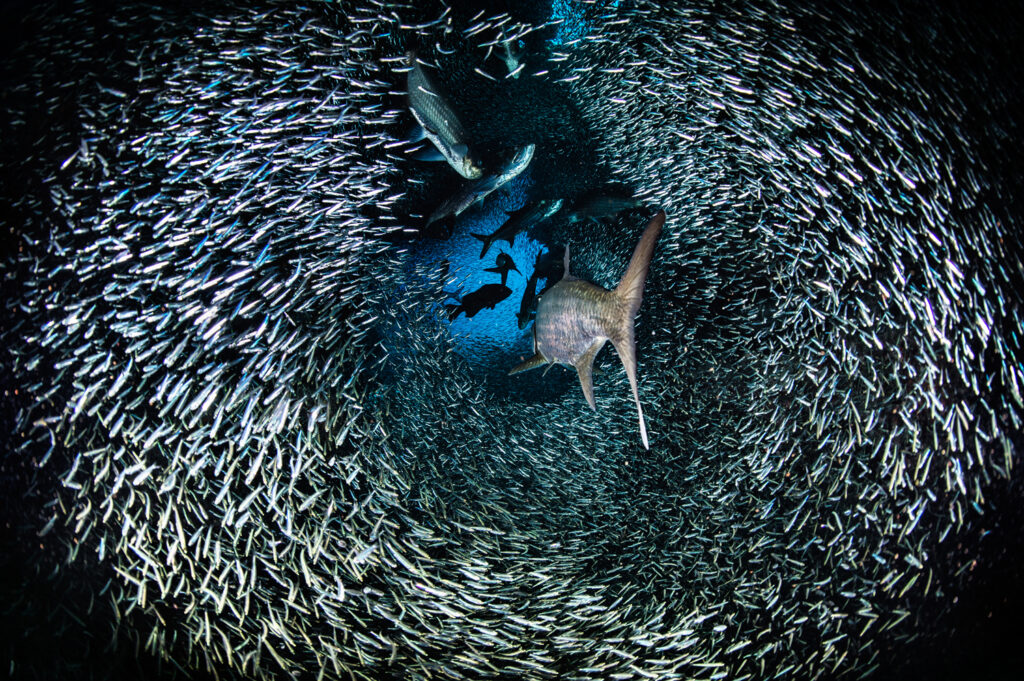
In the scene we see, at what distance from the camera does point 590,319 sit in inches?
97.1

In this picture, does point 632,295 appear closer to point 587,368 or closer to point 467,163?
point 587,368

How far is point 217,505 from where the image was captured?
2.18 metres

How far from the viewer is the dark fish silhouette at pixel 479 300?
464 cm

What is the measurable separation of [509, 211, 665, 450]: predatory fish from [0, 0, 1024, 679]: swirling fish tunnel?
1.46 metres

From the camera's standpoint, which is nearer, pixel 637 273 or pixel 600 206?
pixel 637 273

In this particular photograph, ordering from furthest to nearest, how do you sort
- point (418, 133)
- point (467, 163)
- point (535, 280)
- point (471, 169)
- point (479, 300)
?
point (535, 280) < point (479, 300) < point (471, 169) < point (467, 163) < point (418, 133)

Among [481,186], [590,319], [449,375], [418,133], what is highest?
[418,133]

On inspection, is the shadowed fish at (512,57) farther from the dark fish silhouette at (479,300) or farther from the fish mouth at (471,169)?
the dark fish silhouette at (479,300)

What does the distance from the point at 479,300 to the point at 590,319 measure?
2417mm

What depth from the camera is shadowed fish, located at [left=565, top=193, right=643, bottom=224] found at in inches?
192

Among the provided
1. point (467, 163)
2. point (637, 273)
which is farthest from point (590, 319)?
point (467, 163)

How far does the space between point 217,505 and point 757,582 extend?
150 inches

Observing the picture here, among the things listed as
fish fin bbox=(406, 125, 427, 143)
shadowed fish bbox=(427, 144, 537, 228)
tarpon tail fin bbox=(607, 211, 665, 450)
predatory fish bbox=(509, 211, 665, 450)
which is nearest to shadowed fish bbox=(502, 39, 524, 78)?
shadowed fish bbox=(427, 144, 537, 228)

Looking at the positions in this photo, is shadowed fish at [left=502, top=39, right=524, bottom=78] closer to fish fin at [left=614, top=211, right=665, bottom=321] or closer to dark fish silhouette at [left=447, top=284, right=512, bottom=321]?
dark fish silhouette at [left=447, top=284, right=512, bottom=321]
